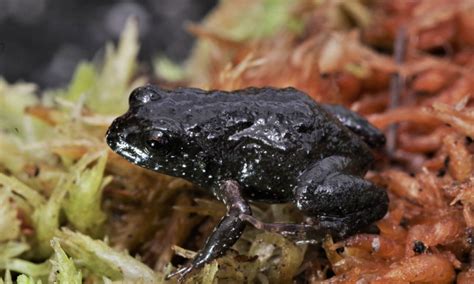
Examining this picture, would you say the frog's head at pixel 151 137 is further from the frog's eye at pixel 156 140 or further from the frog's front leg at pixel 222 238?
the frog's front leg at pixel 222 238

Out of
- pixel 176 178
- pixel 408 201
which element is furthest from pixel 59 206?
pixel 408 201

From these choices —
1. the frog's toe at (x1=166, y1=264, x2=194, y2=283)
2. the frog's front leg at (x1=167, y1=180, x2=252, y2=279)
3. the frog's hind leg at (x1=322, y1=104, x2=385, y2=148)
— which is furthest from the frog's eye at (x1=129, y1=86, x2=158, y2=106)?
the frog's hind leg at (x1=322, y1=104, x2=385, y2=148)

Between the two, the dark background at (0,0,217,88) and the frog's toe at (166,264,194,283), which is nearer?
the frog's toe at (166,264,194,283)

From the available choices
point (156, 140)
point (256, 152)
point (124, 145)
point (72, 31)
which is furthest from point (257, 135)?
point (72, 31)

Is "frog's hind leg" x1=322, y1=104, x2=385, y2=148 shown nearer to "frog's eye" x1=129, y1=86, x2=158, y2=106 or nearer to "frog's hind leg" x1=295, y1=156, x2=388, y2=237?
"frog's hind leg" x1=295, y1=156, x2=388, y2=237

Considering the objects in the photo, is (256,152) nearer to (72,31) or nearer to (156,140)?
(156,140)

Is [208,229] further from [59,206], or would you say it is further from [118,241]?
[59,206]

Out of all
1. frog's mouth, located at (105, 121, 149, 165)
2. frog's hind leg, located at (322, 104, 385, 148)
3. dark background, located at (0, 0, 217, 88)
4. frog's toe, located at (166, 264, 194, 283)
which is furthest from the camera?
dark background, located at (0, 0, 217, 88)
